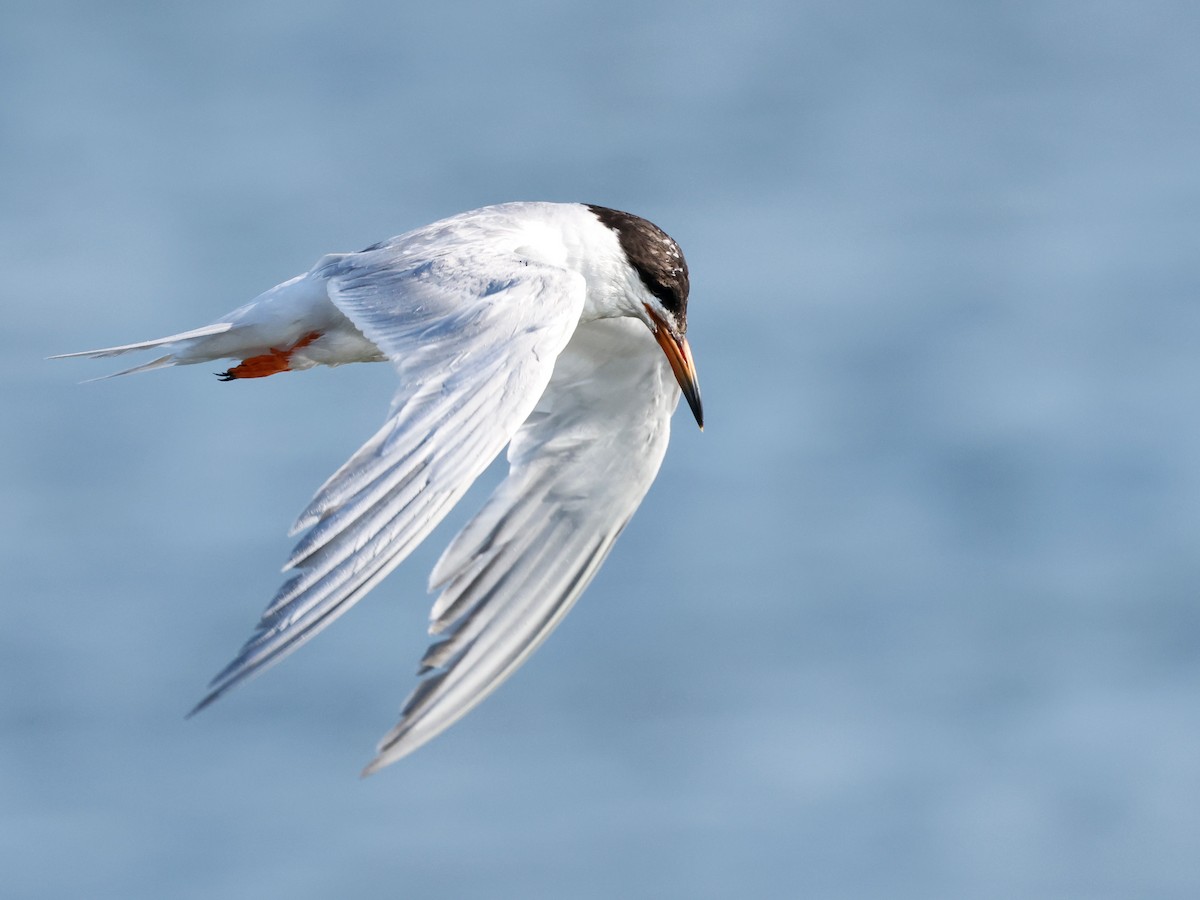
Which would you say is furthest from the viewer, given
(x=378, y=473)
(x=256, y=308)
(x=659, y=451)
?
(x=659, y=451)

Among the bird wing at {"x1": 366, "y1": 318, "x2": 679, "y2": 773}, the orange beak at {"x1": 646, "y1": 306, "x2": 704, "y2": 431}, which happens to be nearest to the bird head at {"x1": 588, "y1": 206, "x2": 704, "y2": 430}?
the orange beak at {"x1": 646, "y1": 306, "x2": 704, "y2": 431}

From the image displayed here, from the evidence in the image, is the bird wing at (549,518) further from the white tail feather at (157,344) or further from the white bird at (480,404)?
the white tail feather at (157,344)

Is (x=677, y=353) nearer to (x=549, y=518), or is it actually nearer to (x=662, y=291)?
(x=662, y=291)

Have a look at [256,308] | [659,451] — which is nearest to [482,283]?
[256,308]

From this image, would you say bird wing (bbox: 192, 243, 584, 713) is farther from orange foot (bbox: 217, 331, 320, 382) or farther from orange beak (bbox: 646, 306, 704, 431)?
orange beak (bbox: 646, 306, 704, 431)

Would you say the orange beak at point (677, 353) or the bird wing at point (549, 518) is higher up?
the orange beak at point (677, 353)

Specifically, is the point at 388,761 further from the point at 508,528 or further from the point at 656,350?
the point at 656,350

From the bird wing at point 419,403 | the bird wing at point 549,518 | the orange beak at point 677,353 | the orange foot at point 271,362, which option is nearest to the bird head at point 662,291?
the orange beak at point 677,353
